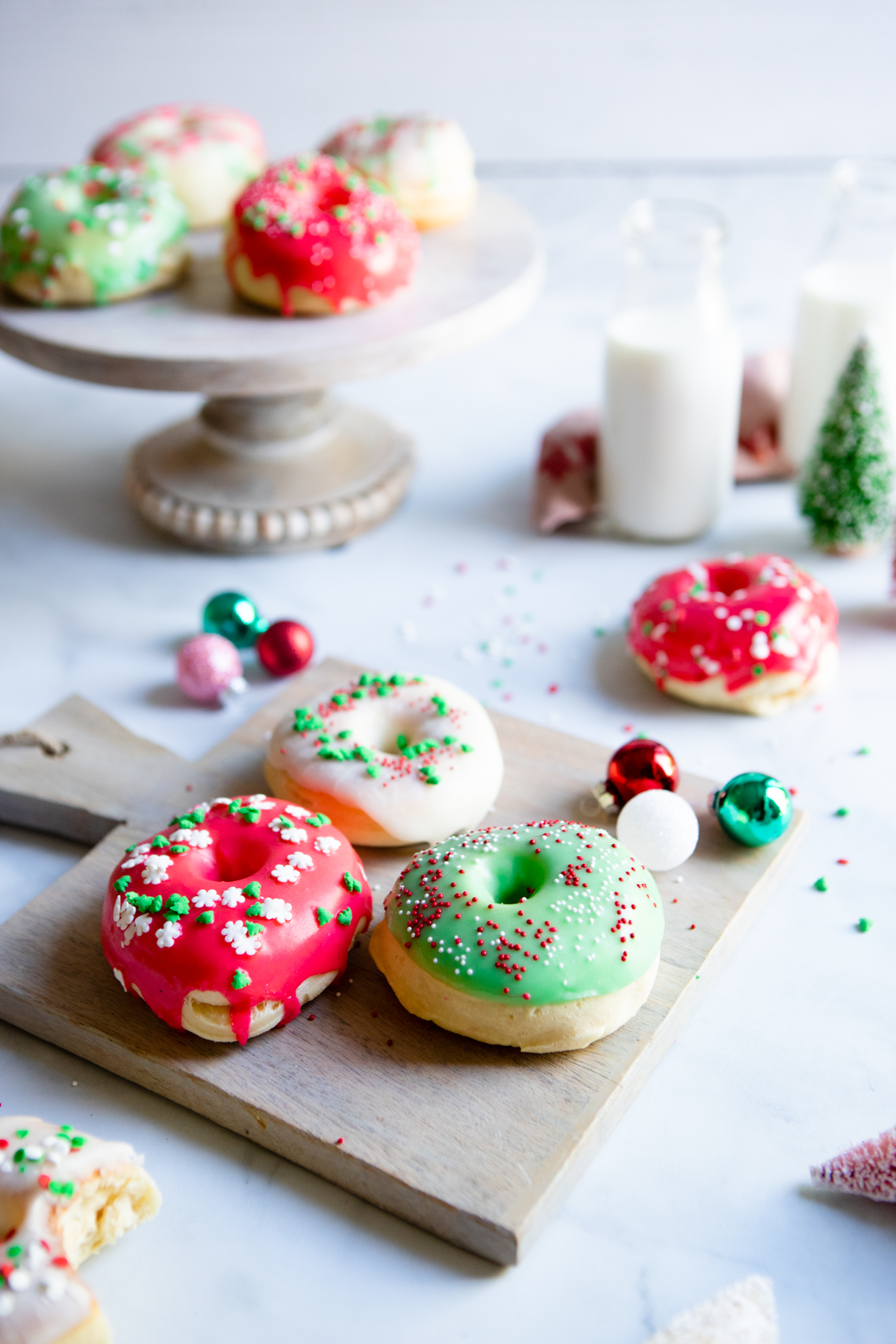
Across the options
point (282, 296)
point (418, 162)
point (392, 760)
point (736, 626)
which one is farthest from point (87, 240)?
point (736, 626)

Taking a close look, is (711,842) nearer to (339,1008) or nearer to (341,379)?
(339,1008)

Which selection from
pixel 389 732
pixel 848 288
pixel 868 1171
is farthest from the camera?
pixel 848 288

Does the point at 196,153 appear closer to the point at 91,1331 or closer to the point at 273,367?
the point at 273,367

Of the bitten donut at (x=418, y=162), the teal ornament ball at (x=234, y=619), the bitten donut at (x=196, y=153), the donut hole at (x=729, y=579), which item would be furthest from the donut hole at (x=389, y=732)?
the bitten donut at (x=196, y=153)

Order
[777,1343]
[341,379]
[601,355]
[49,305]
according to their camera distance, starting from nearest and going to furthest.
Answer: [777,1343]
[341,379]
[49,305]
[601,355]

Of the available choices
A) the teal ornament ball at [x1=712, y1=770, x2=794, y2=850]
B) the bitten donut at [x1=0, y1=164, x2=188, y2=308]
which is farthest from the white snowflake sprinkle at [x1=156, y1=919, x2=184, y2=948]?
the bitten donut at [x1=0, y1=164, x2=188, y2=308]

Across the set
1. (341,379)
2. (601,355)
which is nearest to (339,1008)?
(341,379)

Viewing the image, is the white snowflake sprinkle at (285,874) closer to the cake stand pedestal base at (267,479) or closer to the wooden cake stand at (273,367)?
the wooden cake stand at (273,367)

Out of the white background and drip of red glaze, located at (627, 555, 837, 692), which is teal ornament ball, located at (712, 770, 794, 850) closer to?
the white background
